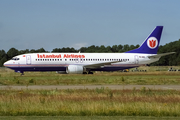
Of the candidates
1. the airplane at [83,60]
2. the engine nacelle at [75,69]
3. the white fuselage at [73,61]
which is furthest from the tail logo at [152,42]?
the engine nacelle at [75,69]

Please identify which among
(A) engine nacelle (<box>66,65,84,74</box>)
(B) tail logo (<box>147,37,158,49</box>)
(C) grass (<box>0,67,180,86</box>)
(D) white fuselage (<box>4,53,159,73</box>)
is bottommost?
(C) grass (<box>0,67,180,86</box>)

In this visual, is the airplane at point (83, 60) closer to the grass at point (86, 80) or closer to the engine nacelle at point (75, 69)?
the engine nacelle at point (75, 69)

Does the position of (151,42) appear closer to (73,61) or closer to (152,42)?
(152,42)

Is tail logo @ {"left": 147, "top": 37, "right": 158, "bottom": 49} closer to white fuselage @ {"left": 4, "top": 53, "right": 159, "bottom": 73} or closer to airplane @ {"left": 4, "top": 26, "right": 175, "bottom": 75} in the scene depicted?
airplane @ {"left": 4, "top": 26, "right": 175, "bottom": 75}

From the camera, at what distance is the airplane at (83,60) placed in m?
44.2

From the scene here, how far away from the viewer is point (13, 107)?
1454 centimetres

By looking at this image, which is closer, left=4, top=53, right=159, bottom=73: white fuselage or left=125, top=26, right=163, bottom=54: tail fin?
left=4, top=53, right=159, bottom=73: white fuselage

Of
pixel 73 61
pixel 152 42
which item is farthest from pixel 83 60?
pixel 152 42

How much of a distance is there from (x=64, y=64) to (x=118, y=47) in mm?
115645

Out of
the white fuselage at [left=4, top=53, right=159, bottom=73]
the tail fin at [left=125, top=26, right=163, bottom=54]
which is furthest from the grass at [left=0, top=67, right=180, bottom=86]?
the tail fin at [left=125, top=26, right=163, bottom=54]

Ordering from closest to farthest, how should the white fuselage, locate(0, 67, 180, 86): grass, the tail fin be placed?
locate(0, 67, 180, 86): grass, the white fuselage, the tail fin

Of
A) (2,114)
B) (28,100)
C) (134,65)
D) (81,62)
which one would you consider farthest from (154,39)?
(2,114)

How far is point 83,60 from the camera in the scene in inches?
1822

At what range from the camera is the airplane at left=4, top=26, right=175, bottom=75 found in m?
44.2
